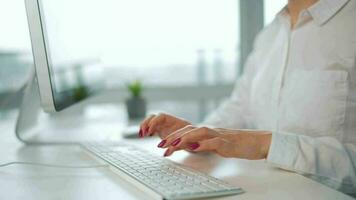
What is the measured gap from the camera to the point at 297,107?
111 centimetres

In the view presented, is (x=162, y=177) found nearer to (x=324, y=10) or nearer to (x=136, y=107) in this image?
(x=324, y=10)

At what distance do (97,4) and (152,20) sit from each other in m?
0.53

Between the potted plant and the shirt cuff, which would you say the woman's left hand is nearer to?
the shirt cuff

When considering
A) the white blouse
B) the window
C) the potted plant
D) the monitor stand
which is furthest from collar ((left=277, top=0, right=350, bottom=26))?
the window

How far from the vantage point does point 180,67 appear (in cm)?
228

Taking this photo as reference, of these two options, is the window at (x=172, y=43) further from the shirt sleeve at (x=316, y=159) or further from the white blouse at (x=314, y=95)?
the shirt sleeve at (x=316, y=159)

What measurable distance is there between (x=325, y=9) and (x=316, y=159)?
470 millimetres

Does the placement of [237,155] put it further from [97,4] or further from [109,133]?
[97,4]

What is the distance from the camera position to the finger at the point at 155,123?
1060 millimetres

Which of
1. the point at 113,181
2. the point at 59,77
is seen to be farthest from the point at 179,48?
the point at 113,181

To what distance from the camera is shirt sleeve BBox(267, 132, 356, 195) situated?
0.83 m

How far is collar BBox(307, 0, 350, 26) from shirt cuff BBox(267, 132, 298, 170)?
431 millimetres

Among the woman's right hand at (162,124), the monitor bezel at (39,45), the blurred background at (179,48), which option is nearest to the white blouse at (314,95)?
the woman's right hand at (162,124)

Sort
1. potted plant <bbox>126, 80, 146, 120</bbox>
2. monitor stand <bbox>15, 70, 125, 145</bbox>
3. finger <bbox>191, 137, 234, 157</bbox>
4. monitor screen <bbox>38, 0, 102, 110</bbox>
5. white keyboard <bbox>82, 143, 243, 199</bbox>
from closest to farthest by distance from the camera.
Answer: white keyboard <bbox>82, 143, 243, 199</bbox> < finger <bbox>191, 137, 234, 157</bbox> < monitor screen <bbox>38, 0, 102, 110</bbox> < monitor stand <bbox>15, 70, 125, 145</bbox> < potted plant <bbox>126, 80, 146, 120</bbox>
